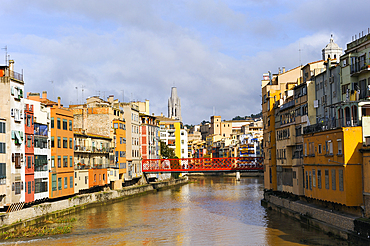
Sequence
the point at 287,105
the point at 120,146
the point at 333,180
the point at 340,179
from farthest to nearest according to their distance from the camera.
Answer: the point at 120,146, the point at 287,105, the point at 333,180, the point at 340,179

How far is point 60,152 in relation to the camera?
53531mm

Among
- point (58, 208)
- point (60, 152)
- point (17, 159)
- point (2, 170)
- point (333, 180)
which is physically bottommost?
point (58, 208)

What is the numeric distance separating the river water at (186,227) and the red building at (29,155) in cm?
517

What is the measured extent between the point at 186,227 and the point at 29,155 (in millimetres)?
16212

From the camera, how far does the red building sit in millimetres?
45312

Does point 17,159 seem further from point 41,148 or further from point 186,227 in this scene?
point 186,227

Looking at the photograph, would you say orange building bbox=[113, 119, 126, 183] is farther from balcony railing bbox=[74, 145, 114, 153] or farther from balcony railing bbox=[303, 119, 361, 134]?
balcony railing bbox=[303, 119, 361, 134]

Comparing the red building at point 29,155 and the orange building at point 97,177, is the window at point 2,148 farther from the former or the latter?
the orange building at point 97,177

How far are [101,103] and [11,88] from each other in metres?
32.4

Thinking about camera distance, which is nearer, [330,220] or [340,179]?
[340,179]

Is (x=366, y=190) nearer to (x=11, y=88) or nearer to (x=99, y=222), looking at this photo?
(x=99, y=222)

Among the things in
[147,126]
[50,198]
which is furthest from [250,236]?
[147,126]

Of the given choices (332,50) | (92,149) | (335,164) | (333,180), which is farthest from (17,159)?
(332,50)

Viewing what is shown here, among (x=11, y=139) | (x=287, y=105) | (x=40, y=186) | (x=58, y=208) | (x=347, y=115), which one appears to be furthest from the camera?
(x=287, y=105)
